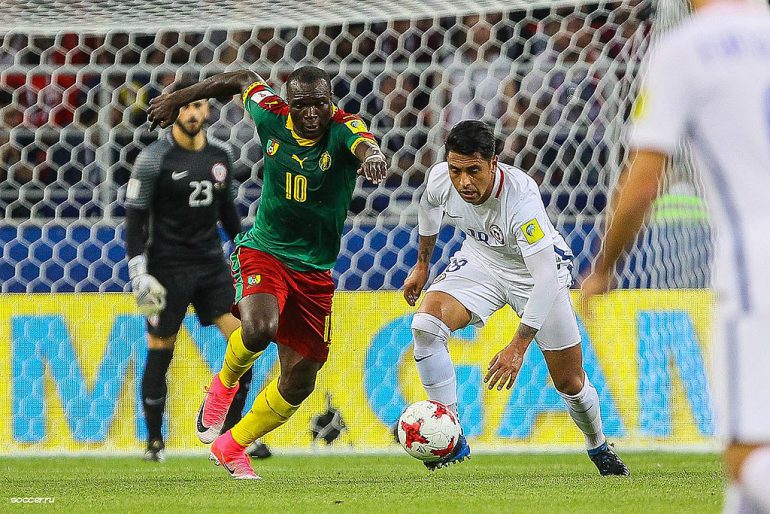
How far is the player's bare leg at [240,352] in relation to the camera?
19.1ft

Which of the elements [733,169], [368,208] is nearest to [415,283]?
[368,208]

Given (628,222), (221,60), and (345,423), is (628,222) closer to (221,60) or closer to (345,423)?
(345,423)

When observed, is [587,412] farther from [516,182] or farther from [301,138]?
[301,138]

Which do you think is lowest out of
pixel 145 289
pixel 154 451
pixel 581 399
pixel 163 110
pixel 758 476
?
pixel 154 451

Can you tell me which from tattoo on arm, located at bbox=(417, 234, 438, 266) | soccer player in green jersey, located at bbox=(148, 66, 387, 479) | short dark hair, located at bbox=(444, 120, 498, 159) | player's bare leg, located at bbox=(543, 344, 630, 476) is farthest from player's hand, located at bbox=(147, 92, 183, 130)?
player's bare leg, located at bbox=(543, 344, 630, 476)

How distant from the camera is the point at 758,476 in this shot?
2.39 metres

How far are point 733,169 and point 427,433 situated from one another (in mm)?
3384

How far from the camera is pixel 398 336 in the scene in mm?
8000

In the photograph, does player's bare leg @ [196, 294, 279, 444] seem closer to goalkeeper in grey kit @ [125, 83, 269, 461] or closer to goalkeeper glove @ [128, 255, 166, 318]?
goalkeeper glove @ [128, 255, 166, 318]

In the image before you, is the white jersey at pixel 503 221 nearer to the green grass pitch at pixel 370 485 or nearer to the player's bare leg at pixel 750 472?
the green grass pitch at pixel 370 485

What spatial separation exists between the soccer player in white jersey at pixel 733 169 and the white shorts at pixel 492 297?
3.62 m

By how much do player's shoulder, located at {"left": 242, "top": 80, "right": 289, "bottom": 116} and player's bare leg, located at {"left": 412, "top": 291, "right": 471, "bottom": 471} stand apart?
1183 millimetres

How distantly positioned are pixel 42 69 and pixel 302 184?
3.10m

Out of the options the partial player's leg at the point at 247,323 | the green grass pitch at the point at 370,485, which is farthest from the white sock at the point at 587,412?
the partial player's leg at the point at 247,323
